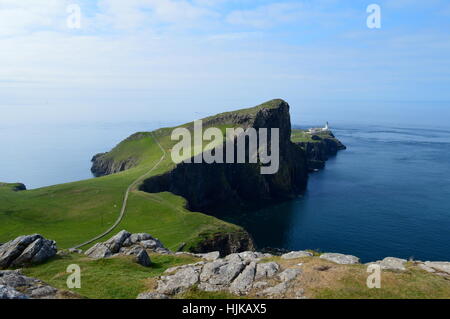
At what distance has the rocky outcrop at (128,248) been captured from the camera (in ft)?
124

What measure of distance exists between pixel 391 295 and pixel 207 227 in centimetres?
5537

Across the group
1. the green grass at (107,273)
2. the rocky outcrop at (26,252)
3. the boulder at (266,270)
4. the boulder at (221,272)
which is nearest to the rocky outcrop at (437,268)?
the boulder at (266,270)

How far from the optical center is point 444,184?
148 meters

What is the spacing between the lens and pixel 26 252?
116 feet

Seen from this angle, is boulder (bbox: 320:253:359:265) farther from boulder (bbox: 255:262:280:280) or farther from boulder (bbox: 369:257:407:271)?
boulder (bbox: 255:262:280:280)

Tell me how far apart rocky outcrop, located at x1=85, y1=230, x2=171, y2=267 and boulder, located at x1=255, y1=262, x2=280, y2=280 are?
48.3ft

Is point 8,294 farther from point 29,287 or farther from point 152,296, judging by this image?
point 152,296

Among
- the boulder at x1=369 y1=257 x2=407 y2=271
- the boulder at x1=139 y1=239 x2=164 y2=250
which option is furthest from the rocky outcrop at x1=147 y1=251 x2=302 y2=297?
the boulder at x1=139 y1=239 x2=164 y2=250

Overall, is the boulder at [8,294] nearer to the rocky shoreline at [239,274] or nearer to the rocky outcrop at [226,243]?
the rocky shoreline at [239,274]

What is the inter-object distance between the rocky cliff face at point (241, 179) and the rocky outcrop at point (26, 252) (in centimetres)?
6930

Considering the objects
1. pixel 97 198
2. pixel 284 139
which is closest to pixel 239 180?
pixel 284 139

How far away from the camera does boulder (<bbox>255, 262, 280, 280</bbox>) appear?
2830 cm

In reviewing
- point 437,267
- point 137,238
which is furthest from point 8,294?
point 437,267

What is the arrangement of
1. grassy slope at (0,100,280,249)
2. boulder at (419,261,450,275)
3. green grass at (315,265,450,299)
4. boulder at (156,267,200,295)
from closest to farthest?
green grass at (315,265,450,299)
boulder at (156,267,200,295)
boulder at (419,261,450,275)
grassy slope at (0,100,280,249)
